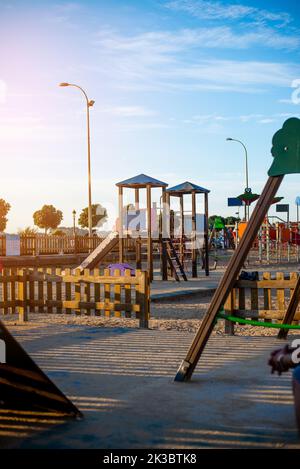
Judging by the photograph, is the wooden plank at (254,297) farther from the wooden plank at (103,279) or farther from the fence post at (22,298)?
the fence post at (22,298)

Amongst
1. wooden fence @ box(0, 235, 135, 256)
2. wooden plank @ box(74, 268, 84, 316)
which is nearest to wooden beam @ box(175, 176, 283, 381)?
wooden plank @ box(74, 268, 84, 316)

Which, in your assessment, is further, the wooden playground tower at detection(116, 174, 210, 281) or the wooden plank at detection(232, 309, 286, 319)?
the wooden playground tower at detection(116, 174, 210, 281)

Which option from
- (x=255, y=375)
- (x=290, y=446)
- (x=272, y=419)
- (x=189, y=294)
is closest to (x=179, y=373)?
(x=255, y=375)

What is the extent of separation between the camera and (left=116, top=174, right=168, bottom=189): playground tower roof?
23859mm

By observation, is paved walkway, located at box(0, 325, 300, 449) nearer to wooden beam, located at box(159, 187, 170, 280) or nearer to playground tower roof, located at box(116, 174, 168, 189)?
wooden beam, located at box(159, 187, 170, 280)

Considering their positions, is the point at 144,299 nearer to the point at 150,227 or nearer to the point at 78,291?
the point at 78,291

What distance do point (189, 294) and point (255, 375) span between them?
10.8m

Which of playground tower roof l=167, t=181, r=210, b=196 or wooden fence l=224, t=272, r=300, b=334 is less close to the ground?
playground tower roof l=167, t=181, r=210, b=196

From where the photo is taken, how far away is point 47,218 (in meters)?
108

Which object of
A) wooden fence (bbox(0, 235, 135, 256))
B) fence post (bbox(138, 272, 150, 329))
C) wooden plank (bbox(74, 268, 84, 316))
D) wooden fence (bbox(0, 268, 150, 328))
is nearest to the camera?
fence post (bbox(138, 272, 150, 329))

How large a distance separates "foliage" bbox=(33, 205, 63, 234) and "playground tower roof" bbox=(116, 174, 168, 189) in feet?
277
